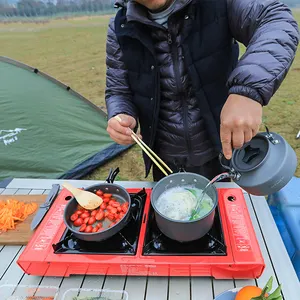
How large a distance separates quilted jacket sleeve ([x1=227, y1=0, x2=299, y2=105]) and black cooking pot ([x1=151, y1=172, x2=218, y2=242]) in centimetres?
37

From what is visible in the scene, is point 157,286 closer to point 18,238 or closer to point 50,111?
point 18,238

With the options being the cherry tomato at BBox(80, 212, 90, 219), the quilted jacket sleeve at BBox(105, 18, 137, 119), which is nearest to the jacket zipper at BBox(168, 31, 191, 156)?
the quilted jacket sleeve at BBox(105, 18, 137, 119)

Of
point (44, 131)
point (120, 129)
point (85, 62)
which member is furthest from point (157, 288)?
point (85, 62)

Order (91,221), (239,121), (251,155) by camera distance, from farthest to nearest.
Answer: (91,221) < (251,155) < (239,121)

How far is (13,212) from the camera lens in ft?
4.66

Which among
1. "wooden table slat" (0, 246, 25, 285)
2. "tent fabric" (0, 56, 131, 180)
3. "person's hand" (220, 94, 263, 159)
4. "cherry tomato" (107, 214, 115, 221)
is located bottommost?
"tent fabric" (0, 56, 131, 180)

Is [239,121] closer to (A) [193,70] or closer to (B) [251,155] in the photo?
(B) [251,155]

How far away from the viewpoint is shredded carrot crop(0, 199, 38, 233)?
1.37m

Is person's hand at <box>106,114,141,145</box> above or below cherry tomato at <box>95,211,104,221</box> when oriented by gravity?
above

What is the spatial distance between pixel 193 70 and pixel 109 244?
2.72ft

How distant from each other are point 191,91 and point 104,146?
221cm

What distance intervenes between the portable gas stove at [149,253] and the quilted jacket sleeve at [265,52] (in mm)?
512

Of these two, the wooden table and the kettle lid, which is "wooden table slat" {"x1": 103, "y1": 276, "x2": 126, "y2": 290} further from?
the kettle lid

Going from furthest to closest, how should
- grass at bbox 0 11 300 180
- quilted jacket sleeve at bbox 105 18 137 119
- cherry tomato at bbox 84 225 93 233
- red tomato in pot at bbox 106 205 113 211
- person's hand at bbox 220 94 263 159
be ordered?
grass at bbox 0 11 300 180, quilted jacket sleeve at bbox 105 18 137 119, red tomato in pot at bbox 106 205 113 211, cherry tomato at bbox 84 225 93 233, person's hand at bbox 220 94 263 159
